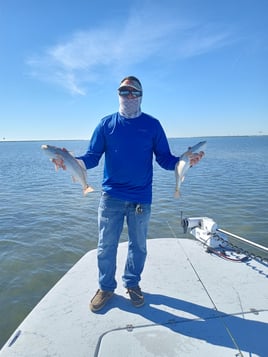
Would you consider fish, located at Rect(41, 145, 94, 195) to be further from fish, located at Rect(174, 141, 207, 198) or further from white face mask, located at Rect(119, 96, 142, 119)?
fish, located at Rect(174, 141, 207, 198)

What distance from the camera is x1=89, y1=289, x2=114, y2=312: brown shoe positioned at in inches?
138

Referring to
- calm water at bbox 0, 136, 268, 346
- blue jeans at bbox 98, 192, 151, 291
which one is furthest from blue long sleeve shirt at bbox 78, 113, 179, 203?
calm water at bbox 0, 136, 268, 346

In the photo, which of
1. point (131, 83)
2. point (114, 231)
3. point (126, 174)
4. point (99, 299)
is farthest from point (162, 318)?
point (131, 83)

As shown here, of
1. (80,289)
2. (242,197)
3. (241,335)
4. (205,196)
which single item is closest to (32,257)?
(80,289)

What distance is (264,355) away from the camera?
2.73 meters

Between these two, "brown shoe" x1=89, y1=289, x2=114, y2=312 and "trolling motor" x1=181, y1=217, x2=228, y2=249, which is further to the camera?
"trolling motor" x1=181, y1=217, x2=228, y2=249

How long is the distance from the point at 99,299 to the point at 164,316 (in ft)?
2.74

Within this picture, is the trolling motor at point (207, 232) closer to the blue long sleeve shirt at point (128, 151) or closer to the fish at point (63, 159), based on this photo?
the blue long sleeve shirt at point (128, 151)

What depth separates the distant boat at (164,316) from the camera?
9.33ft

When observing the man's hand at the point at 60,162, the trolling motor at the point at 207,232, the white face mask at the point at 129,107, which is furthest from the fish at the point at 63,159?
the trolling motor at the point at 207,232

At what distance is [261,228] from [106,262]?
847 cm

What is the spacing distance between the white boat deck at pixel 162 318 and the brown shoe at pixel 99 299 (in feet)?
0.23

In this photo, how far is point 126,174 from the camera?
3.62 meters

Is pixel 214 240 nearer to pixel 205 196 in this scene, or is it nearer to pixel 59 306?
pixel 59 306
